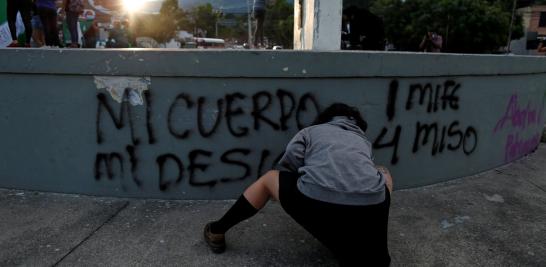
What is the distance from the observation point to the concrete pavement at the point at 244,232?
7.91ft

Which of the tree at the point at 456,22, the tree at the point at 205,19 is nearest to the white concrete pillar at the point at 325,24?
the tree at the point at 456,22

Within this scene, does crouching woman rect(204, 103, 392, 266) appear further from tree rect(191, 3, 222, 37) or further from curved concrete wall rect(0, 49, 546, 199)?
tree rect(191, 3, 222, 37)

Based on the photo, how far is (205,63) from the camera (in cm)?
298

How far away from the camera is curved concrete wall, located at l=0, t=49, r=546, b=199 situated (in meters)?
3.03

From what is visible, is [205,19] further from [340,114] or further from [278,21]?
[340,114]

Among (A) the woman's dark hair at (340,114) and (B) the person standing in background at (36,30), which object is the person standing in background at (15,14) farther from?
(A) the woman's dark hair at (340,114)

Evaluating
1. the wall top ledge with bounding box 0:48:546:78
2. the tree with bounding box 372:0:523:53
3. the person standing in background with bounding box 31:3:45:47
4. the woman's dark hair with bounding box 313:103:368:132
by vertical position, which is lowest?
the woman's dark hair with bounding box 313:103:368:132

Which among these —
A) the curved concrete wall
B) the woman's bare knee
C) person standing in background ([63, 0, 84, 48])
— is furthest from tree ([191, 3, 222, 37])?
the woman's bare knee

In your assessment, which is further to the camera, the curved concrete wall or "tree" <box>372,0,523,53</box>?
"tree" <box>372,0,523,53</box>

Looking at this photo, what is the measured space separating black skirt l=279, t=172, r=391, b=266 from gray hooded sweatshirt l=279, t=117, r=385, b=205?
0.13 ft

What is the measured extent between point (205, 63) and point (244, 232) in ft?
4.15

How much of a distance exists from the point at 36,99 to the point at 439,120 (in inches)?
136

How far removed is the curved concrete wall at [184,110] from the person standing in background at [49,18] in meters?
2.92

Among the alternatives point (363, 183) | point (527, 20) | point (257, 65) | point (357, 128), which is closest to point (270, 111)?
point (257, 65)
